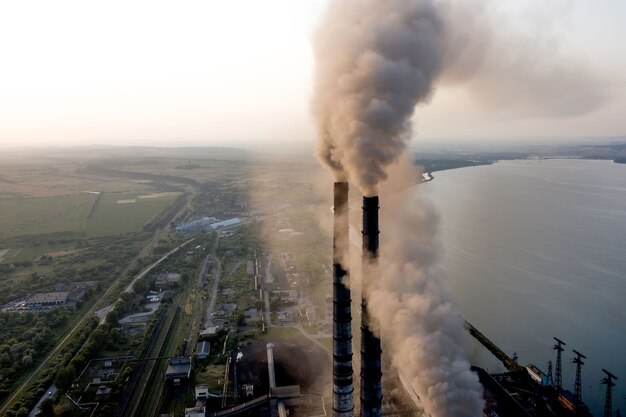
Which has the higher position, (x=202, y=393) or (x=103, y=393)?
(x=202, y=393)

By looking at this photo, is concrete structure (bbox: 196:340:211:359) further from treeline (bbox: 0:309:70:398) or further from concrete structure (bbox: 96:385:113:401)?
treeline (bbox: 0:309:70:398)

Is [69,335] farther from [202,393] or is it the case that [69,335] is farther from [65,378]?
[202,393]

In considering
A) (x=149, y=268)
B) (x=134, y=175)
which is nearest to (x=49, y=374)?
(x=149, y=268)

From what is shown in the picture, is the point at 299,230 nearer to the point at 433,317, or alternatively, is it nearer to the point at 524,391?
the point at 524,391

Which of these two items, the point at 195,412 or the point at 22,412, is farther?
the point at 22,412

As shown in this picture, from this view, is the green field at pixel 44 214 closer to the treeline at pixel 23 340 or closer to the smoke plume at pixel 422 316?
the treeline at pixel 23 340

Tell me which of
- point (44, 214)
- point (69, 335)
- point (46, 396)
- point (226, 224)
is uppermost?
point (44, 214)
